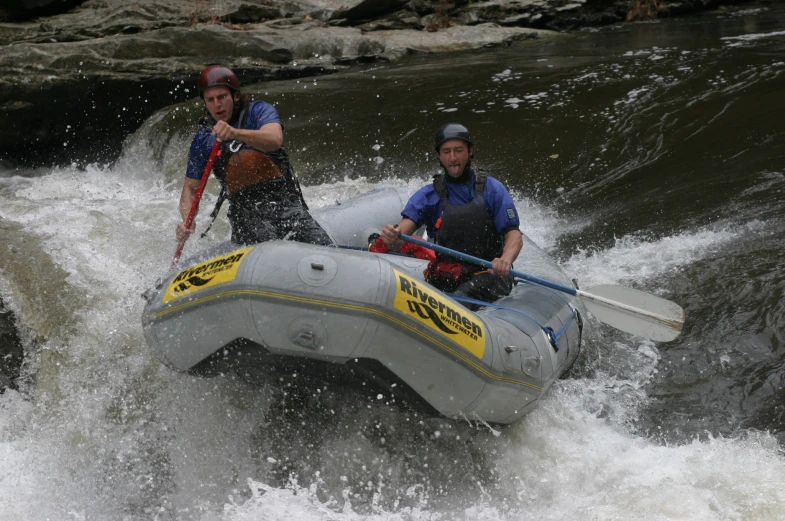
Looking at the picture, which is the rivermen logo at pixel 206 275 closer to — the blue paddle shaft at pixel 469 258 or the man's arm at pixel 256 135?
the man's arm at pixel 256 135

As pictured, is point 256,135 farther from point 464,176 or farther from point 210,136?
point 464,176

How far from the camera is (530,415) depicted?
13.3ft

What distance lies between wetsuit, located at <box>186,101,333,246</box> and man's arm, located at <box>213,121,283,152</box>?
101 mm

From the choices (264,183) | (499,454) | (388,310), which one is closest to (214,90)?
(264,183)

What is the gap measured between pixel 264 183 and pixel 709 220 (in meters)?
3.56

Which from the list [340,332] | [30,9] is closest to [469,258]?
[340,332]

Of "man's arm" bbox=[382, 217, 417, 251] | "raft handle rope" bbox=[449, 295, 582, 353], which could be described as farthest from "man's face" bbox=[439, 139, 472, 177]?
"raft handle rope" bbox=[449, 295, 582, 353]

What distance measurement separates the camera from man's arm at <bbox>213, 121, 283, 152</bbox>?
3.66 m

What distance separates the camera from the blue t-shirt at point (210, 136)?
4090mm

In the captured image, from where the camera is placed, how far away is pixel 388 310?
317 cm

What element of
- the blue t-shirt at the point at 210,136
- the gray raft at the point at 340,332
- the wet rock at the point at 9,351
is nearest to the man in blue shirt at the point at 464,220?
the gray raft at the point at 340,332

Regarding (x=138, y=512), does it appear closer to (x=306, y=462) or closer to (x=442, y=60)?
(x=306, y=462)

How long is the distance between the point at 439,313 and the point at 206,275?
98cm

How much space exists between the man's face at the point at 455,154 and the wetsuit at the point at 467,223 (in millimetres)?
74
